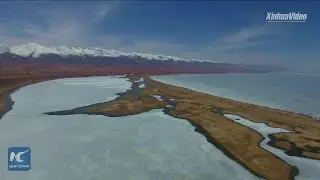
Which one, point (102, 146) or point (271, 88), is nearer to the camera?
point (102, 146)

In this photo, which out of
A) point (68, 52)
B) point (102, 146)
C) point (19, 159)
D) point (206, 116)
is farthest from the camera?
point (206, 116)

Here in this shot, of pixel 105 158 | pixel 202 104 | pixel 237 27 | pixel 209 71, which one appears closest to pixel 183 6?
pixel 237 27

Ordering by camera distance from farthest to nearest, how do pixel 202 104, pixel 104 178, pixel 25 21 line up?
pixel 202 104
pixel 25 21
pixel 104 178

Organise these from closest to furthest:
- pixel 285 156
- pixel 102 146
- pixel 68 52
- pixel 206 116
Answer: pixel 102 146 < pixel 285 156 < pixel 68 52 < pixel 206 116

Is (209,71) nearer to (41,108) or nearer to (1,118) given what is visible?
(41,108)

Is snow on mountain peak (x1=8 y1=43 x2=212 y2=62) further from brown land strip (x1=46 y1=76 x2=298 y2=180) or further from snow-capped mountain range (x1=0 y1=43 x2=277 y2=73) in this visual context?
brown land strip (x1=46 y1=76 x2=298 y2=180)

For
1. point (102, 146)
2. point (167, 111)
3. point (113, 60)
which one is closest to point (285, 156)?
point (167, 111)

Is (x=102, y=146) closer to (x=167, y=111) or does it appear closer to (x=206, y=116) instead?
(x=167, y=111)
